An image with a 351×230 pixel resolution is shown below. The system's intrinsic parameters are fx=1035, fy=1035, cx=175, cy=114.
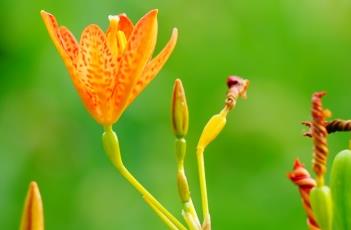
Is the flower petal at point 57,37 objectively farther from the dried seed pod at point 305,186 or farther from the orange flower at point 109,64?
the dried seed pod at point 305,186

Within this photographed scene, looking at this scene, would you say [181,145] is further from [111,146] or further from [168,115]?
[168,115]

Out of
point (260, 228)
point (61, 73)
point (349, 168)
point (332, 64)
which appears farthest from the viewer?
point (332, 64)

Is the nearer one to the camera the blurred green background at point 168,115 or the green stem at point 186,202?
the green stem at point 186,202

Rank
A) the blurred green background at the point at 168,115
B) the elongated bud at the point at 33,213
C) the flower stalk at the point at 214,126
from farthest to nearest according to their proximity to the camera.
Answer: the blurred green background at the point at 168,115
the flower stalk at the point at 214,126
the elongated bud at the point at 33,213

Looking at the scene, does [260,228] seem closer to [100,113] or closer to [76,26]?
[76,26]

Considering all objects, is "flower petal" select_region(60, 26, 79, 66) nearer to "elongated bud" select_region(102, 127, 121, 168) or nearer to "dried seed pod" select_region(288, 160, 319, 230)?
Answer: "elongated bud" select_region(102, 127, 121, 168)

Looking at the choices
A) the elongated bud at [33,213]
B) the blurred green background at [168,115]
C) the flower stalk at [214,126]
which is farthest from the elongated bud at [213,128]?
the blurred green background at [168,115]

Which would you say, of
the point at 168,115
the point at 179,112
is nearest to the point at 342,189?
the point at 179,112

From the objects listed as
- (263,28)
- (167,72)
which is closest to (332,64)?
(263,28)
